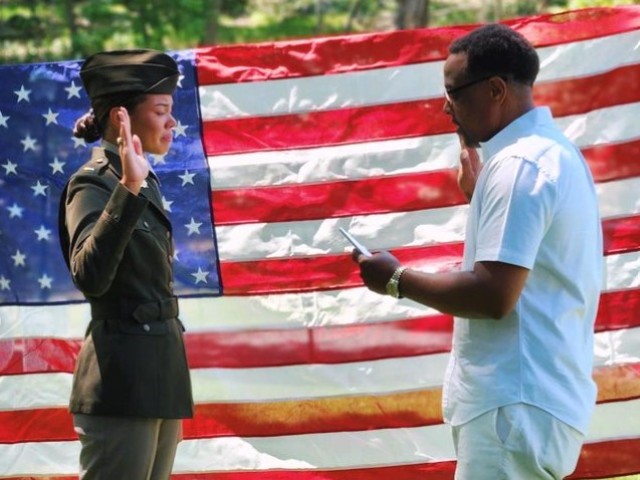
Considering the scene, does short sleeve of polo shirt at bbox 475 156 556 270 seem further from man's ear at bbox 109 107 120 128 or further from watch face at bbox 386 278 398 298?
man's ear at bbox 109 107 120 128

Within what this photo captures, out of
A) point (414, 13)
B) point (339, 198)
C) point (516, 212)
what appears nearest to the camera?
point (516, 212)

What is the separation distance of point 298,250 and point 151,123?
139 cm

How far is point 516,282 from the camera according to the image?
282 centimetres

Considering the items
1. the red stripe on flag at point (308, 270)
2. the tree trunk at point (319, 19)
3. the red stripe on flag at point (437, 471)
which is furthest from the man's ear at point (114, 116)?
the tree trunk at point (319, 19)

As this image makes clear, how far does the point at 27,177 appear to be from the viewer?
15.7ft

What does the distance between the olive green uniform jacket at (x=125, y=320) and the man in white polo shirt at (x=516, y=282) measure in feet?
2.49

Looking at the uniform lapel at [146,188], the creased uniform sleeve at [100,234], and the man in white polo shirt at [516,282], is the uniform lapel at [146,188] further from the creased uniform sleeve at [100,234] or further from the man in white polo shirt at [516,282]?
the man in white polo shirt at [516,282]

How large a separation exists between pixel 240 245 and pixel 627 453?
1817 millimetres

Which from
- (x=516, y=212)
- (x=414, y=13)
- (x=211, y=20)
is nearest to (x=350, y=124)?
(x=516, y=212)

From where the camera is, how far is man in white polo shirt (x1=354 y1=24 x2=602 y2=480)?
283 cm

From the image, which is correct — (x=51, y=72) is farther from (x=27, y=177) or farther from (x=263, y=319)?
(x=263, y=319)

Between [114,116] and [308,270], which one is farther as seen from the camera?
[308,270]

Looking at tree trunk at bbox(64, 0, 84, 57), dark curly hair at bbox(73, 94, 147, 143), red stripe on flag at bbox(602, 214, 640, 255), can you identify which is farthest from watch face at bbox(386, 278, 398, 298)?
tree trunk at bbox(64, 0, 84, 57)

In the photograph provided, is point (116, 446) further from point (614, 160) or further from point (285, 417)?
point (614, 160)
